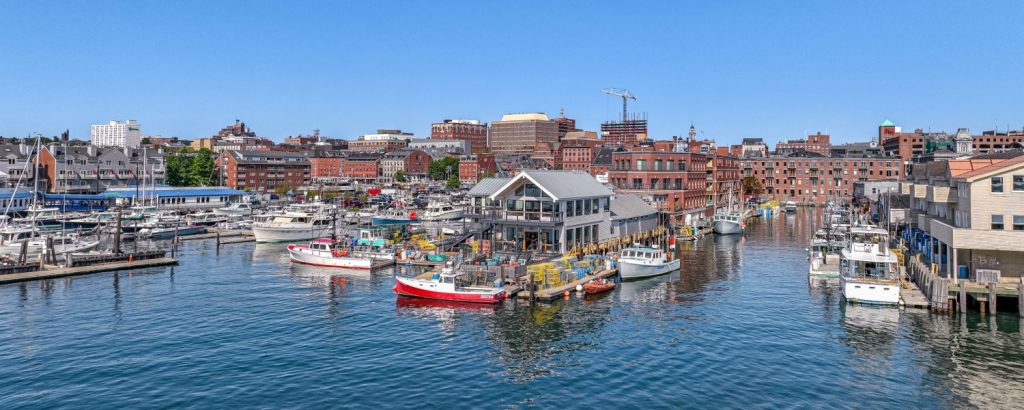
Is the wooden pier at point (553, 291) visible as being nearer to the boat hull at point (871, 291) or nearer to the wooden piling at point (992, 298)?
the boat hull at point (871, 291)

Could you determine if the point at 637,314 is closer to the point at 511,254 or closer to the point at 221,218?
the point at 511,254

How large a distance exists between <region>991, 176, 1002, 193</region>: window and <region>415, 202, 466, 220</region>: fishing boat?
277 ft

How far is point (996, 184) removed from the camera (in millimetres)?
46906

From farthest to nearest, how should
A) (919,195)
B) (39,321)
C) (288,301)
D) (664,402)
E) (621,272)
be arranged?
(919,195) → (621,272) → (288,301) → (39,321) → (664,402)

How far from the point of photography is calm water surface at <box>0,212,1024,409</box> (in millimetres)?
31672

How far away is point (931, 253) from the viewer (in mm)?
55531

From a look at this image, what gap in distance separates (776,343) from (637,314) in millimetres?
9980

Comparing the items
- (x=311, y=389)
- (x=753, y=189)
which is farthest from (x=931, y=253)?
(x=753, y=189)

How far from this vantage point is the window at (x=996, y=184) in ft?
153

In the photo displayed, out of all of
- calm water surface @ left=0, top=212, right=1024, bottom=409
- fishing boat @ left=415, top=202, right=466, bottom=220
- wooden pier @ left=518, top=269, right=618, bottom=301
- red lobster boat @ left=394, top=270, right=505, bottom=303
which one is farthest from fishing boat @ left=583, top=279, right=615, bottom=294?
fishing boat @ left=415, top=202, right=466, bottom=220

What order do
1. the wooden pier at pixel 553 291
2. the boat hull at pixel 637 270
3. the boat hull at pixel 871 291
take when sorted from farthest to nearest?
1. the boat hull at pixel 637 270
2. the wooden pier at pixel 553 291
3. the boat hull at pixel 871 291

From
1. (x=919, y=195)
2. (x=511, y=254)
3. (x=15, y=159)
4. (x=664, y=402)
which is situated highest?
(x=15, y=159)

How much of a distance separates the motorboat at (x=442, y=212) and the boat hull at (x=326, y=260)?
50.4 meters

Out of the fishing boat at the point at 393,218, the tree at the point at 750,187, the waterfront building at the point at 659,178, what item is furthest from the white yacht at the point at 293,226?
the tree at the point at 750,187
